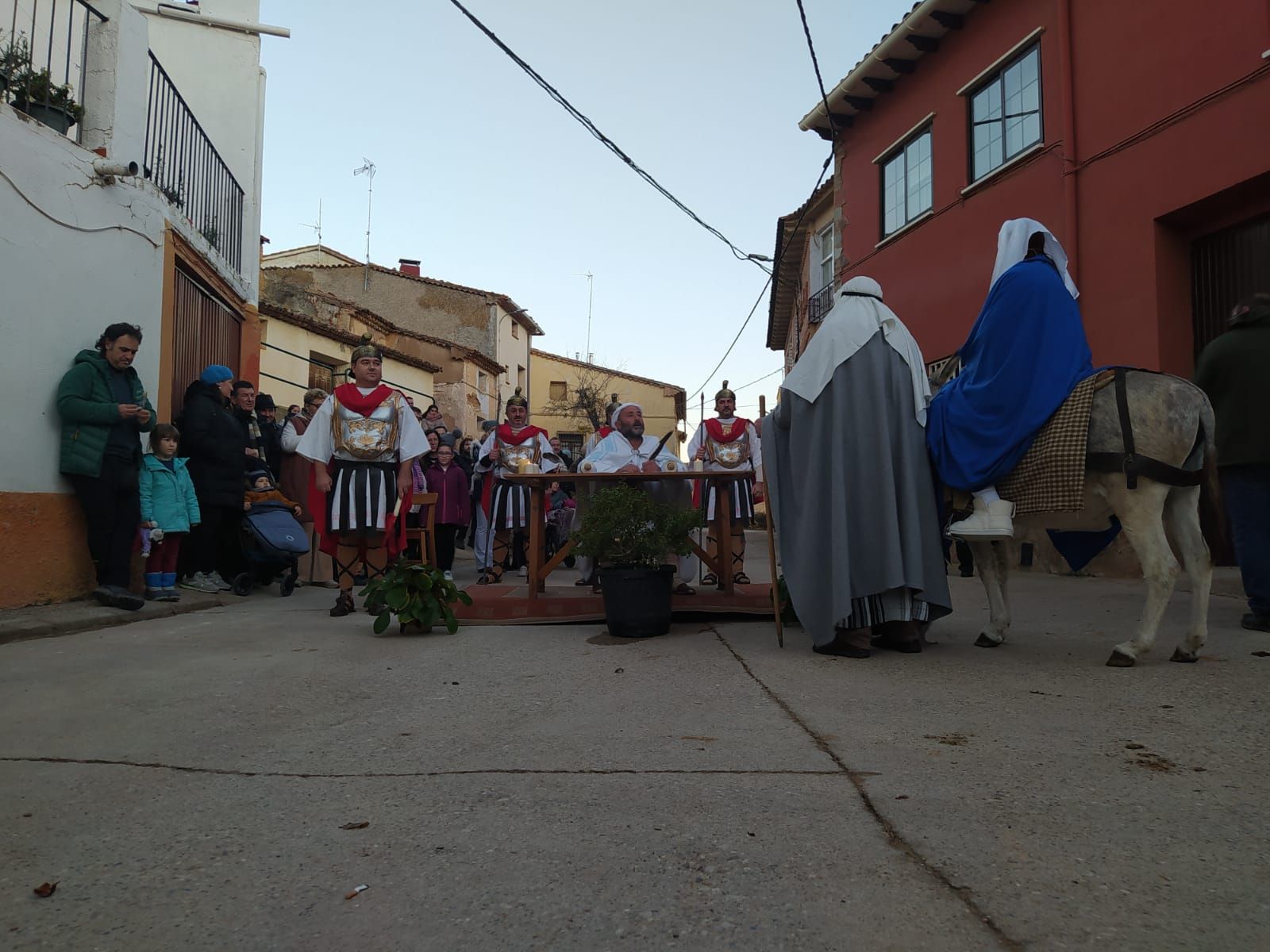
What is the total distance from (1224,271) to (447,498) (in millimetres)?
8031

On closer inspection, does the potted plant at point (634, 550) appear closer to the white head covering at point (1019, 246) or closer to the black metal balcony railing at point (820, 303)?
the white head covering at point (1019, 246)

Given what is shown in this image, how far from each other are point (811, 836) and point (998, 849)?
1.34 feet

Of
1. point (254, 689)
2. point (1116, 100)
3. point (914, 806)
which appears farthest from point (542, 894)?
point (1116, 100)

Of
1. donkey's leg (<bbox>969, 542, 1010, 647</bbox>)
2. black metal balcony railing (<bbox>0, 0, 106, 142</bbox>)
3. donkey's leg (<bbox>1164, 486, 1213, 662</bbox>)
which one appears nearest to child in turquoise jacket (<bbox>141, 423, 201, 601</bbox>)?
black metal balcony railing (<bbox>0, 0, 106, 142</bbox>)

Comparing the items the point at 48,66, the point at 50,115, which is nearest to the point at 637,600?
the point at 50,115

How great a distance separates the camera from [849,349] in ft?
15.6

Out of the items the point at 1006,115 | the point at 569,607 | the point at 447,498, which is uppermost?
the point at 1006,115

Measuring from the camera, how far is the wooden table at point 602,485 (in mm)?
5902

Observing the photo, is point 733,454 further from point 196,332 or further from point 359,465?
point 196,332

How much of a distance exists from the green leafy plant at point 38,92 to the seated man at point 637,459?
15.9 ft

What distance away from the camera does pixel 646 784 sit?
8.20ft

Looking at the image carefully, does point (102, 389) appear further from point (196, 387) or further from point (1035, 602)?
point (1035, 602)

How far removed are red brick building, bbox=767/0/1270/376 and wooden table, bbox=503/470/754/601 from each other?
15.2ft

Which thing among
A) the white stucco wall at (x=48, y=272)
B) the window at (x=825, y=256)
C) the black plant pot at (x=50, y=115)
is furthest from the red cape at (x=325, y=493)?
the window at (x=825, y=256)
